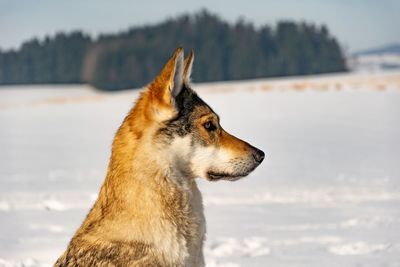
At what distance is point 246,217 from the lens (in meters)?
10.7

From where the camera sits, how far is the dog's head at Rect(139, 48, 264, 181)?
469cm

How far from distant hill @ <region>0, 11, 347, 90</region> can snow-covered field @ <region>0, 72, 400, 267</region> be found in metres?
23.0

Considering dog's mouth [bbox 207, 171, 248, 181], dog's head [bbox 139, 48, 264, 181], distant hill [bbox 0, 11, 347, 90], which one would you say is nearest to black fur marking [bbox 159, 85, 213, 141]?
dog's head [bbox 139, 48, 264, 181]

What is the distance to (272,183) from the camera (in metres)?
14.3

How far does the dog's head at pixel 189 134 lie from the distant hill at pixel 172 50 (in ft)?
161

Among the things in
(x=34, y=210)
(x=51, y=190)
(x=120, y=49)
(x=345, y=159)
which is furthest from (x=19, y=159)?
(x=120, y=49)

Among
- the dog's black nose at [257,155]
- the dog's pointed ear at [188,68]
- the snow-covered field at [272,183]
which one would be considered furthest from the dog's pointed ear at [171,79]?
the dog's black nose at [257,155]

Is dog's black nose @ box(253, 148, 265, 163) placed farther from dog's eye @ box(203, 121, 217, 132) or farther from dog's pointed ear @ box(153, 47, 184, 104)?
dog's pointed ear @ box(153, 47, 184, 104)

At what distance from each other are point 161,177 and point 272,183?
32.3 ft

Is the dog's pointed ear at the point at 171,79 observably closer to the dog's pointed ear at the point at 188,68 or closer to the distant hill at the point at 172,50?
the dog's pointed ear at the point at 188,68

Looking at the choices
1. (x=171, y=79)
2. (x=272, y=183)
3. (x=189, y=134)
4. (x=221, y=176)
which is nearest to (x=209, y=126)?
(x=189, y=134)

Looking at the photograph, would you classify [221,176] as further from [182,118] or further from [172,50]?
[172,50]

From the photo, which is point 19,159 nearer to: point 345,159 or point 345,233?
point 345,159

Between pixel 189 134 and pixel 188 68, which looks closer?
pixel 189 134
